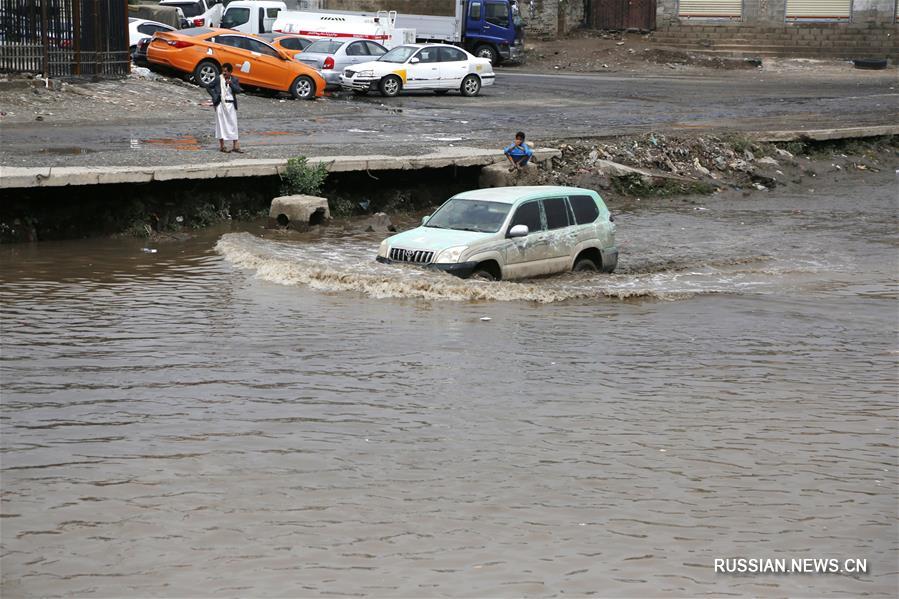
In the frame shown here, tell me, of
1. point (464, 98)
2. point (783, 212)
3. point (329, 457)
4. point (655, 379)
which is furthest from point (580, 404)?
point (464, 98)

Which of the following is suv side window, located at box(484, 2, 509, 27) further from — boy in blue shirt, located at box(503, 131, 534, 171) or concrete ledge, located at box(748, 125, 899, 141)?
boy in blue shirt, located at box(503, 131, 534, 171)

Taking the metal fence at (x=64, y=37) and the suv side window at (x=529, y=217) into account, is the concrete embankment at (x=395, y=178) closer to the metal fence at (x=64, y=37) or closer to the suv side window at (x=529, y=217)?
the suv side window at (x=529, y=217)

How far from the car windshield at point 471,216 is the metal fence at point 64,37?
45.6 ft

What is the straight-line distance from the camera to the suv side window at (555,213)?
1489 cm

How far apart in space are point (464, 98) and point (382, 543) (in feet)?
86.9

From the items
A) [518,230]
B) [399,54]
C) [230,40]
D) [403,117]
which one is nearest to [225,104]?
[518,230]

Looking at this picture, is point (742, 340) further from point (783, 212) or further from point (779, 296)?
point (783, 212)

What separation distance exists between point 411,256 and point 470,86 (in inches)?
780

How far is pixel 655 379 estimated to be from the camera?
35.2 feet

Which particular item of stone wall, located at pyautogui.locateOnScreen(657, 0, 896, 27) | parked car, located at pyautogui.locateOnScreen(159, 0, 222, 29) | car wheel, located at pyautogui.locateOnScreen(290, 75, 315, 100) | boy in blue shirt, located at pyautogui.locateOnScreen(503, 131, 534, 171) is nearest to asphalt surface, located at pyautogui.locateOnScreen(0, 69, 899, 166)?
car wheel, located at pyautogui.locateOnScreen(290, 75, 315, 100)

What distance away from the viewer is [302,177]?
19.3 meters

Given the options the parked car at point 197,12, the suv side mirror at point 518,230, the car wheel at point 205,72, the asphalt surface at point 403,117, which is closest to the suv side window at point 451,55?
the asphalt surface at point 403,117

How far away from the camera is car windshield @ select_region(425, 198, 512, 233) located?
14.4 m

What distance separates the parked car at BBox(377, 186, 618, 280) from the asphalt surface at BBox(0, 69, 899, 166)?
6.09 m
